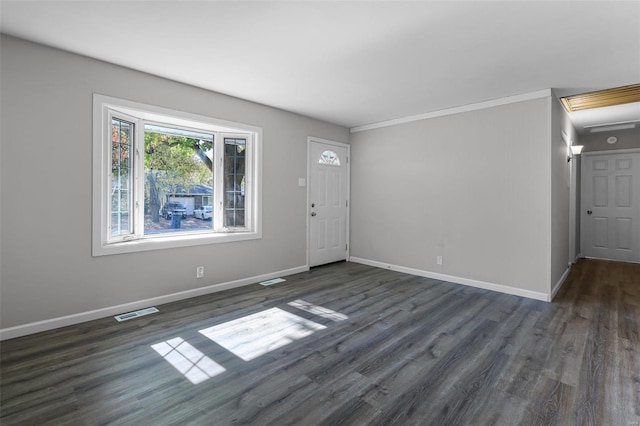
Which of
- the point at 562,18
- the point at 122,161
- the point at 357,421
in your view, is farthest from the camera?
the point at 122,161

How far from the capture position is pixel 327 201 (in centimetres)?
559

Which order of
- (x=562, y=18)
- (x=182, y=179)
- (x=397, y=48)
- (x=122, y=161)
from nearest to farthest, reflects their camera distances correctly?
(x=562, y=18), (x=397, y=48), (x=122, y=161), (x=182, y=179)

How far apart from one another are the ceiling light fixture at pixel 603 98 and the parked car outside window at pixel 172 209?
5.24 metres

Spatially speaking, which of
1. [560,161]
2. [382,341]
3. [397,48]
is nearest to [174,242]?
[382,341]

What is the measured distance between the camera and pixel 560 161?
4289mm

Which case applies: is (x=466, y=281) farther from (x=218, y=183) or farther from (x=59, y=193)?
(x=59, y=193)

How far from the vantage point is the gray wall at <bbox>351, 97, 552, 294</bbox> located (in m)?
3.89

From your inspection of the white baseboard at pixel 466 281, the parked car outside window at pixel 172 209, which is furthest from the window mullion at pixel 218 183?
the white baseboard at pixel 466 281

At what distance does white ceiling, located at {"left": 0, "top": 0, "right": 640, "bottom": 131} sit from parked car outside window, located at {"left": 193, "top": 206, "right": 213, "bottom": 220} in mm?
1553

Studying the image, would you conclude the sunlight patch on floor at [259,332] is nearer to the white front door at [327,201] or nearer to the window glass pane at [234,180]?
the window glass pane at [234,180]

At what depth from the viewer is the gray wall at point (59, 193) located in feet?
8.70

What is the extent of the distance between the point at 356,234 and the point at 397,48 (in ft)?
11.9

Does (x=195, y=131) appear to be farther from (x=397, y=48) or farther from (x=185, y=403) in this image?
(x=185, y=403)

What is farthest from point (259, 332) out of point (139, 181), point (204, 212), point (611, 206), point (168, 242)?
point (611, 206)
